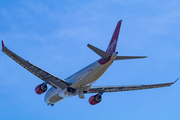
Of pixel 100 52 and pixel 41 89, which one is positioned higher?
pixel 100 52

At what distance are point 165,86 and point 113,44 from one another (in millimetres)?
12415

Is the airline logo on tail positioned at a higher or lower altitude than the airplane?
higher

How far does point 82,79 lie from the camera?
40344 millimetres

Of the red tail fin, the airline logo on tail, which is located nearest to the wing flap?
the airline logo on tail

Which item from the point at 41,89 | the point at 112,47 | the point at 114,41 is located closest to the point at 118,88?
the point at 112,47

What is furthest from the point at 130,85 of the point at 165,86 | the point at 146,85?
the point at 165,86

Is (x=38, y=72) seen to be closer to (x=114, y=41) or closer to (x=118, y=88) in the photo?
(x=114, y=41)

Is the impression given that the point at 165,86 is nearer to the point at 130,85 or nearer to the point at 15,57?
the point at 130,85

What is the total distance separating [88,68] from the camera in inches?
1576

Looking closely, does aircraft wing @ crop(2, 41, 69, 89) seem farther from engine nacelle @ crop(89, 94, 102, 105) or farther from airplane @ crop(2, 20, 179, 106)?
engine nacelle @ crop(89, 94, 102, 105)

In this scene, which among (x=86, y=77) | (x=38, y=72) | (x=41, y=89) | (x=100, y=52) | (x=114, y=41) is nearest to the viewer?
(x=100, y=52)

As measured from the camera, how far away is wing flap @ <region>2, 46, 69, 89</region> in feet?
129

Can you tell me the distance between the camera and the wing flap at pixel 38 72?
129ft

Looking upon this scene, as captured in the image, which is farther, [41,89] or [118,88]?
[118,88]
